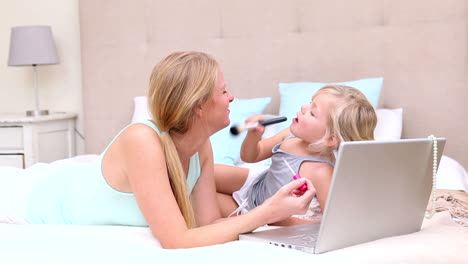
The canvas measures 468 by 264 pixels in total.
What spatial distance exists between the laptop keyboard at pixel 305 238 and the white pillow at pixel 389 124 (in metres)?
1.42

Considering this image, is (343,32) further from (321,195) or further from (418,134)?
(321,195)

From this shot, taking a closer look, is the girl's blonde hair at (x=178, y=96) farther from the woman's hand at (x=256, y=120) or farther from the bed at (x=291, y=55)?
the bed at (x=291, y=55)

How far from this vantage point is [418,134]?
284 cm

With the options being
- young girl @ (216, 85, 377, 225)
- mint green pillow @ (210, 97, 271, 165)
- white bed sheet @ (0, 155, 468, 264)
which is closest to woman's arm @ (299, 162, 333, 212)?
young girl @ (216, 85, 377, 225)

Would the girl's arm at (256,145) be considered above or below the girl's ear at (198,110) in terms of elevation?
below

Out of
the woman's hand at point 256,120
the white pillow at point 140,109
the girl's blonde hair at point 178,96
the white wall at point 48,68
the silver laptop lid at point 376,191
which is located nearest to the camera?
the silver laptop lid at point 376,191

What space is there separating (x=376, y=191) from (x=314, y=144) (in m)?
0.40

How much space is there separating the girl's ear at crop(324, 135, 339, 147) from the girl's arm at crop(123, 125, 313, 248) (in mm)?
298

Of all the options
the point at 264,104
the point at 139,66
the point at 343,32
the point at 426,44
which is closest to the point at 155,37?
the point at 139,66

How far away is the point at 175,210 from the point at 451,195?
886mm

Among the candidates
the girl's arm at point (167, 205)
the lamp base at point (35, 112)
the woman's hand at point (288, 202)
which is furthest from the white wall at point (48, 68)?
the woman's hand at point (288, 202)

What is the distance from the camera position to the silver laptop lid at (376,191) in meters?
1.16

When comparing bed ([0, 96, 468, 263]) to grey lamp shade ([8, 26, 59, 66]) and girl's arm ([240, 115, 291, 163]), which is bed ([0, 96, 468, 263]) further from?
grey lamp shade ([8, 26, 59, 66])

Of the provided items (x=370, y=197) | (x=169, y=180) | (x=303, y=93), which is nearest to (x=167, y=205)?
(x=169, y=180)
